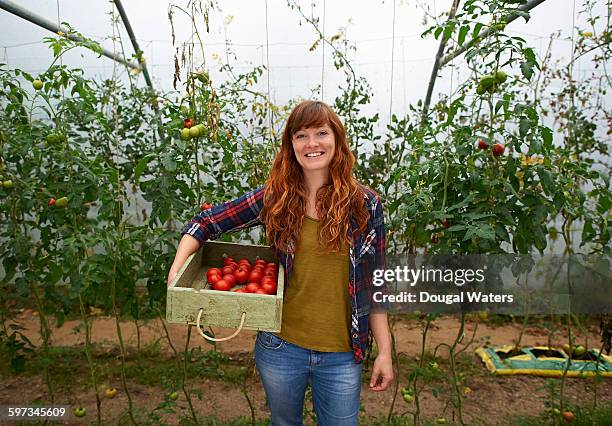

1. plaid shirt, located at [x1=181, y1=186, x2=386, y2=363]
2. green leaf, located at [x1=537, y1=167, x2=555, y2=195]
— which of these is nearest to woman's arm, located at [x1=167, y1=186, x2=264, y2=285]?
plaid shirt, located at [x1=181, y1=186, x2=386, y2=363]

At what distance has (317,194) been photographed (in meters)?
1.43

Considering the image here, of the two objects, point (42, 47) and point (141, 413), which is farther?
point (42, 47)

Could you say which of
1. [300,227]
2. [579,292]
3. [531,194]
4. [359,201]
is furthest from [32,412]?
[579,292]

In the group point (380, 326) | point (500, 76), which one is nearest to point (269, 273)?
point (380, 326)

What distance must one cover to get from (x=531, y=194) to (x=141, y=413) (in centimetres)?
216

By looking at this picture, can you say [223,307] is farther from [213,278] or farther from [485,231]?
[485,231]

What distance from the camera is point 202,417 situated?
2463 millimetres

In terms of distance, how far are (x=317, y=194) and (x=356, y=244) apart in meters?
0.19

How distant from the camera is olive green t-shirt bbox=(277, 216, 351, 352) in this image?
55.8 inches

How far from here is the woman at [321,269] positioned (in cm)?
141

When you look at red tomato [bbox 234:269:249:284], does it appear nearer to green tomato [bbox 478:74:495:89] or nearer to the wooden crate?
the wooden crate

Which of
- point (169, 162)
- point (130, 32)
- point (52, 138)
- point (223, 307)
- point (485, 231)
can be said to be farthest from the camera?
point (130, 32)

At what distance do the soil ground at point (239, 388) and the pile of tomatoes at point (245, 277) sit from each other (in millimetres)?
1038

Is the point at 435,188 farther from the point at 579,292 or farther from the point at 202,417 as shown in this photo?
the point at 202,417
